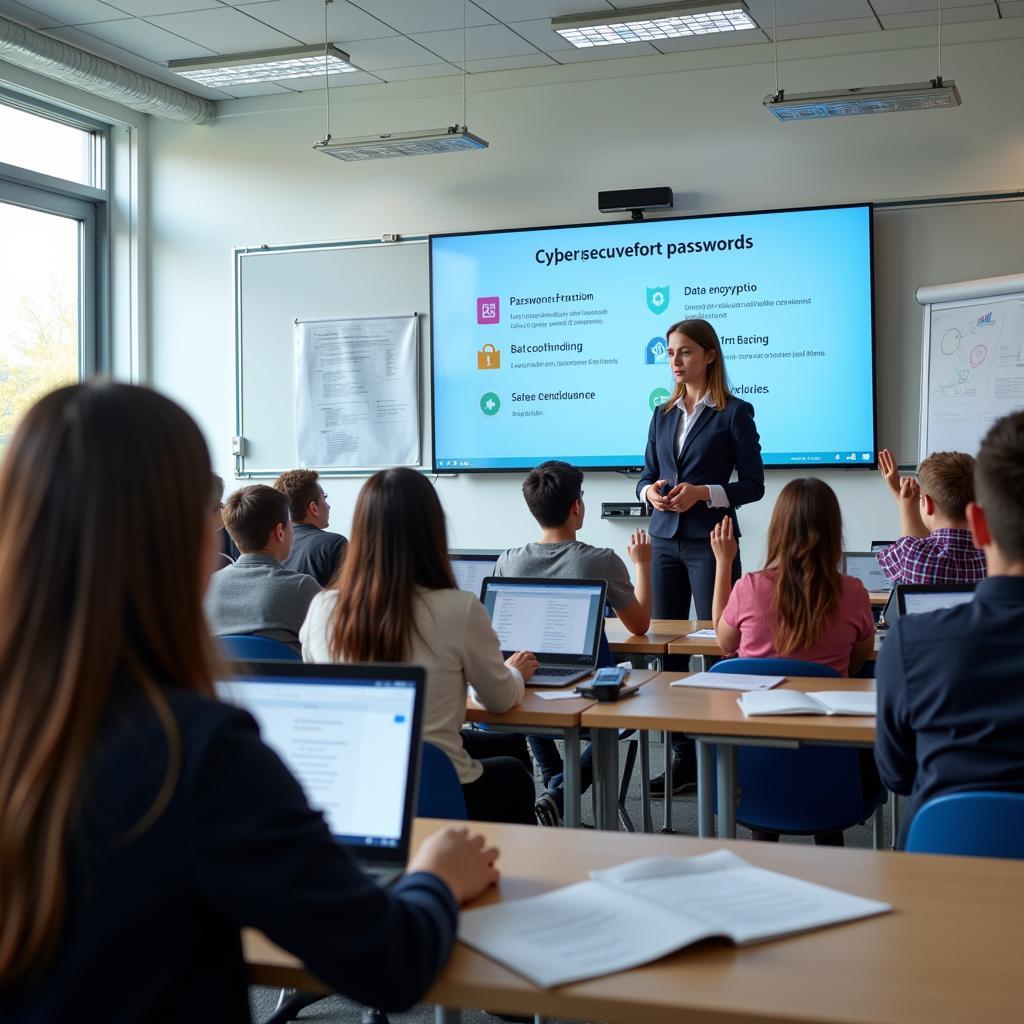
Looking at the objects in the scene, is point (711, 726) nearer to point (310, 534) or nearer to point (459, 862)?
point (459, 862)

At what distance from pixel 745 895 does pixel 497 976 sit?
339mm

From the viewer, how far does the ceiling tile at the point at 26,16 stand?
6012 millimetres

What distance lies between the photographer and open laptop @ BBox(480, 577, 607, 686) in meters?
3.48

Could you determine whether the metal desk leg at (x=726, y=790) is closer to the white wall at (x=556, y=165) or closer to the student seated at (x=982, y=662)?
the student seated at (x=982, y=662)

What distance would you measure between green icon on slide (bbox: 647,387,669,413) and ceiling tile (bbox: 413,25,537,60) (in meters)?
1.91

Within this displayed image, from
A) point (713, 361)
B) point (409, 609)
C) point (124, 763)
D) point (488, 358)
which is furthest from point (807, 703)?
point (488, 358)

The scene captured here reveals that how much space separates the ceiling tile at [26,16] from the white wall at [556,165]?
4.52 feet

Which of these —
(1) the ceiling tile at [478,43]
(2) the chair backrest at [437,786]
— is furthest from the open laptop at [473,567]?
(1) the ceiling tile at [478,43]

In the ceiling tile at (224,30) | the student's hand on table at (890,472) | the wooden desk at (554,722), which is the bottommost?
the wooden desk at (554,722)

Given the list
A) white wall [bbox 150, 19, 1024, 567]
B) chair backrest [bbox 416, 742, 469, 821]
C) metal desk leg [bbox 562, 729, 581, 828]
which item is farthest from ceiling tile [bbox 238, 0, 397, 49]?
chair backrest [bbox 416, 742, 469, 821]

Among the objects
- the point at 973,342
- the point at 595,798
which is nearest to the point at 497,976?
the point at 595,798

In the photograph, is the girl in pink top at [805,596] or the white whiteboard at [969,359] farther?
the white whiteboard at [969,359]

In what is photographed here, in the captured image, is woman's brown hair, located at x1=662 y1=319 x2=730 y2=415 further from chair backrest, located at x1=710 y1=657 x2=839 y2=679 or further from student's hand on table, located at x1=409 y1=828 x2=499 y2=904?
student's hand on table, located at x1=409 y1=828 x2=499 y2=904

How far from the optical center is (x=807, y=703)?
2.72 metres
